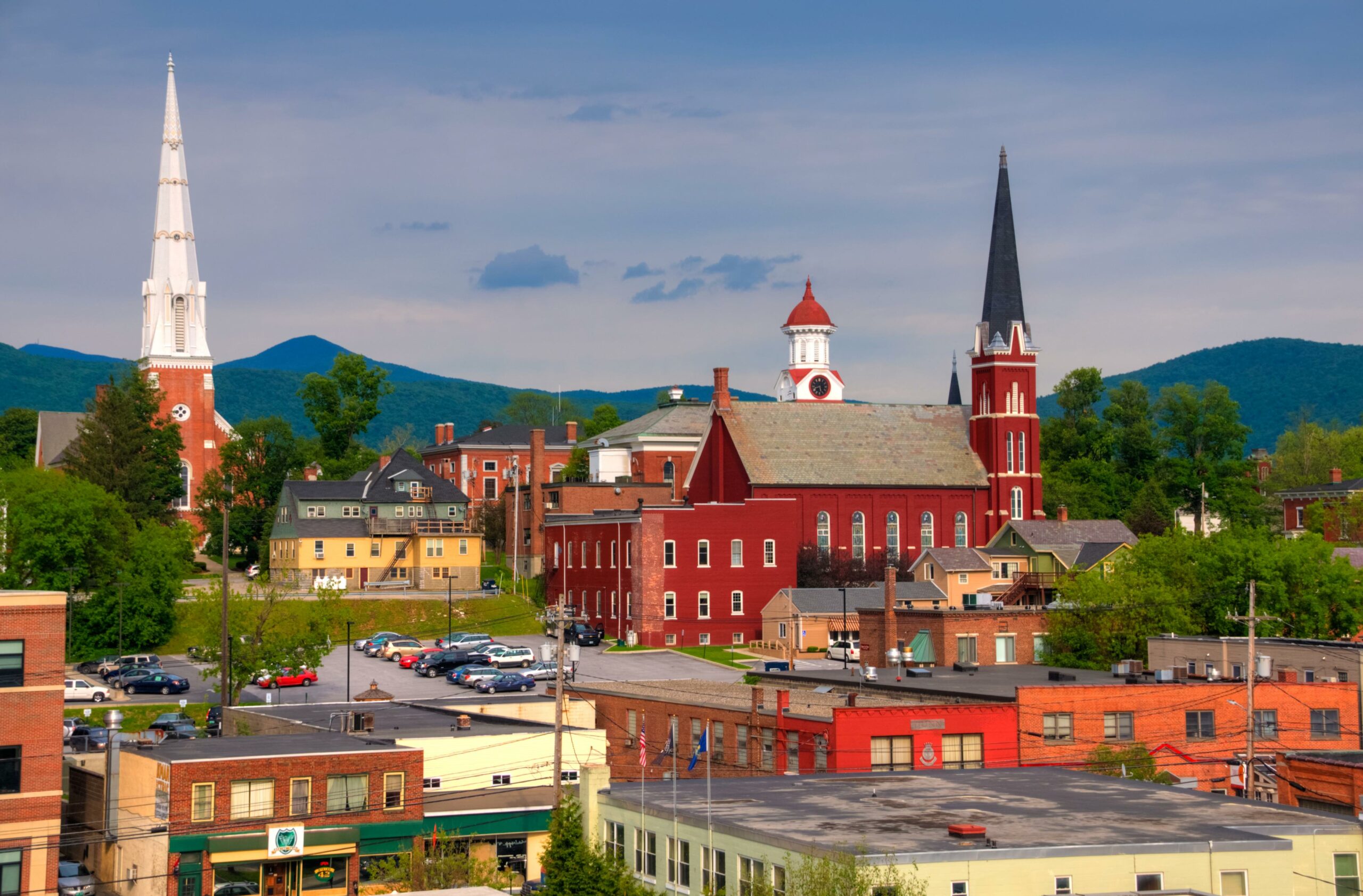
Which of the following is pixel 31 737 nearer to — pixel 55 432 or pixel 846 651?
pixel 846 651

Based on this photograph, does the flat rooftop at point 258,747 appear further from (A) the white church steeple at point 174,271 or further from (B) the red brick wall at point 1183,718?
(A) the white church steeple at point 174,271

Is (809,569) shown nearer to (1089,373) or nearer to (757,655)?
(757,655)

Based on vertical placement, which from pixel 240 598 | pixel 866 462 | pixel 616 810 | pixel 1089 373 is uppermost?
pixel 1089 373

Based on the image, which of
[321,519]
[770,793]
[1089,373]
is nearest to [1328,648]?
[770,793]

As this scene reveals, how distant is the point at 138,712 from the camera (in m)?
64.1

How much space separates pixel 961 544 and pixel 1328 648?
163 feet

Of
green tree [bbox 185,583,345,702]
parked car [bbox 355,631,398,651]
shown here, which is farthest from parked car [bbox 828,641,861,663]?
green tree [bbox 185,583,345,702]

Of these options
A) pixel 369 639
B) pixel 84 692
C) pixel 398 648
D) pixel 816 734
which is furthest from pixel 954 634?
pixel 84 692

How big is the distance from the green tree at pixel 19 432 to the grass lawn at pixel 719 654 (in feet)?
225

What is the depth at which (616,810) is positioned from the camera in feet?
116

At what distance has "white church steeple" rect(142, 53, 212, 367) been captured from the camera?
125062 mm

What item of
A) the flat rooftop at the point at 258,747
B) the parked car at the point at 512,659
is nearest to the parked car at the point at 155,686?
the parked car at the point at 512,659

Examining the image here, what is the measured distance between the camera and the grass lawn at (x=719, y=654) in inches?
3169

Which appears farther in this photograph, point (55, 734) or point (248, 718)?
point (248, 718)
